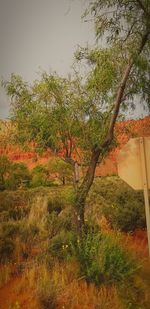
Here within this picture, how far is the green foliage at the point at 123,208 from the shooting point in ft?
46.0

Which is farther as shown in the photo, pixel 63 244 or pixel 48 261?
pixel 63 244

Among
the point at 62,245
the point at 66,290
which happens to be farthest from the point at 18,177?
the point at 66,290

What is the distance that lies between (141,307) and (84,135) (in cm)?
496

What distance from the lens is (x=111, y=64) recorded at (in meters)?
11.9

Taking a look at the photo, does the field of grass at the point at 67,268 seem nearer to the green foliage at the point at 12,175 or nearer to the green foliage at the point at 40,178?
the green foliage at the point at 12,175

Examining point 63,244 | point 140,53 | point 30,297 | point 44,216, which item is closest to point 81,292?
point 30,297

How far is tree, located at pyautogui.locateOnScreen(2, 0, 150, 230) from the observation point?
1123 centimetres

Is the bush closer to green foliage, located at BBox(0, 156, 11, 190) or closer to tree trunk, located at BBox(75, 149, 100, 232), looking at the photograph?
tree trunk, located at BBox(75, 149, 100, 232)

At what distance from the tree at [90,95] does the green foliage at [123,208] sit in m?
2.67

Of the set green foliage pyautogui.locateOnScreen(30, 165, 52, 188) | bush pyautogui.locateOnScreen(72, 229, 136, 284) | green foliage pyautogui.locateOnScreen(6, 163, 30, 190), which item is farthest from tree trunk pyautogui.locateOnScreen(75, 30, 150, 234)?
green foliage pyautogui.locateOnScreen(30, 165, 52, 188)

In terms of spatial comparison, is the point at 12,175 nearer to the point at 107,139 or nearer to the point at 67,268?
the point at 107,139

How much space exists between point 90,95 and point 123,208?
15.0ft

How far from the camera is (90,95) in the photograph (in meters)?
12.1

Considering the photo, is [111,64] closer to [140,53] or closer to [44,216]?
[140,53]
